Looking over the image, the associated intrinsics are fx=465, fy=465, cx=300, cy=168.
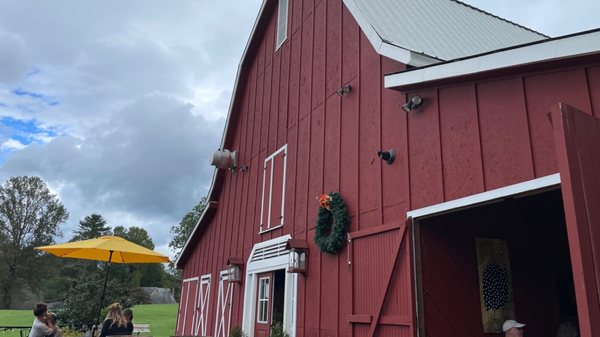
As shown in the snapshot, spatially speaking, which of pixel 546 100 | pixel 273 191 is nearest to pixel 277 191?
pixel 273 191

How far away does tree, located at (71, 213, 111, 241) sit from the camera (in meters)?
53.2

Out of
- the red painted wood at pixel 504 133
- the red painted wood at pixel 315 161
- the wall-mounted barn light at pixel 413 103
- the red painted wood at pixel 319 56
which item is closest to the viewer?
the red painted wood at pixel 504 133

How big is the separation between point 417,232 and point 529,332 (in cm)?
244

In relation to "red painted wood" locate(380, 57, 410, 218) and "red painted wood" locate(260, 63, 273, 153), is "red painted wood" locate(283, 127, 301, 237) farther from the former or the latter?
"red painted wood" locate(380, 57, 410, 218)

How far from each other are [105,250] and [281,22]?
5750mm

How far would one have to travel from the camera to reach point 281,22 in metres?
9.95

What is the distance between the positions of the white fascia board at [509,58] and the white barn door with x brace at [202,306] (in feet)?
26.4

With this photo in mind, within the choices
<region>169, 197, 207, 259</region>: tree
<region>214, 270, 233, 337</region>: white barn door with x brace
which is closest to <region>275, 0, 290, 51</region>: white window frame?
<region>214, 270, 233, 337</region>: white barn door with x brace

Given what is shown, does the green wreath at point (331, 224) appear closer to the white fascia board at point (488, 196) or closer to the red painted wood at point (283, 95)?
the white fascia board at point (488, 196)

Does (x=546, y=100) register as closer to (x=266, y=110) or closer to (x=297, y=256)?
(x=297, y=256)

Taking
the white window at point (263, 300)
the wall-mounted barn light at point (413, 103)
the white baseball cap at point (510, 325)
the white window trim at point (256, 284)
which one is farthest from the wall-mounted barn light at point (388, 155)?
the white window at point (263, 300)

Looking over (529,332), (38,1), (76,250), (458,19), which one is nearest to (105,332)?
(76,250)

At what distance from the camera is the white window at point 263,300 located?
27.1 feet

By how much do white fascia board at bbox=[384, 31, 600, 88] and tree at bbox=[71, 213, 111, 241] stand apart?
178 feet
